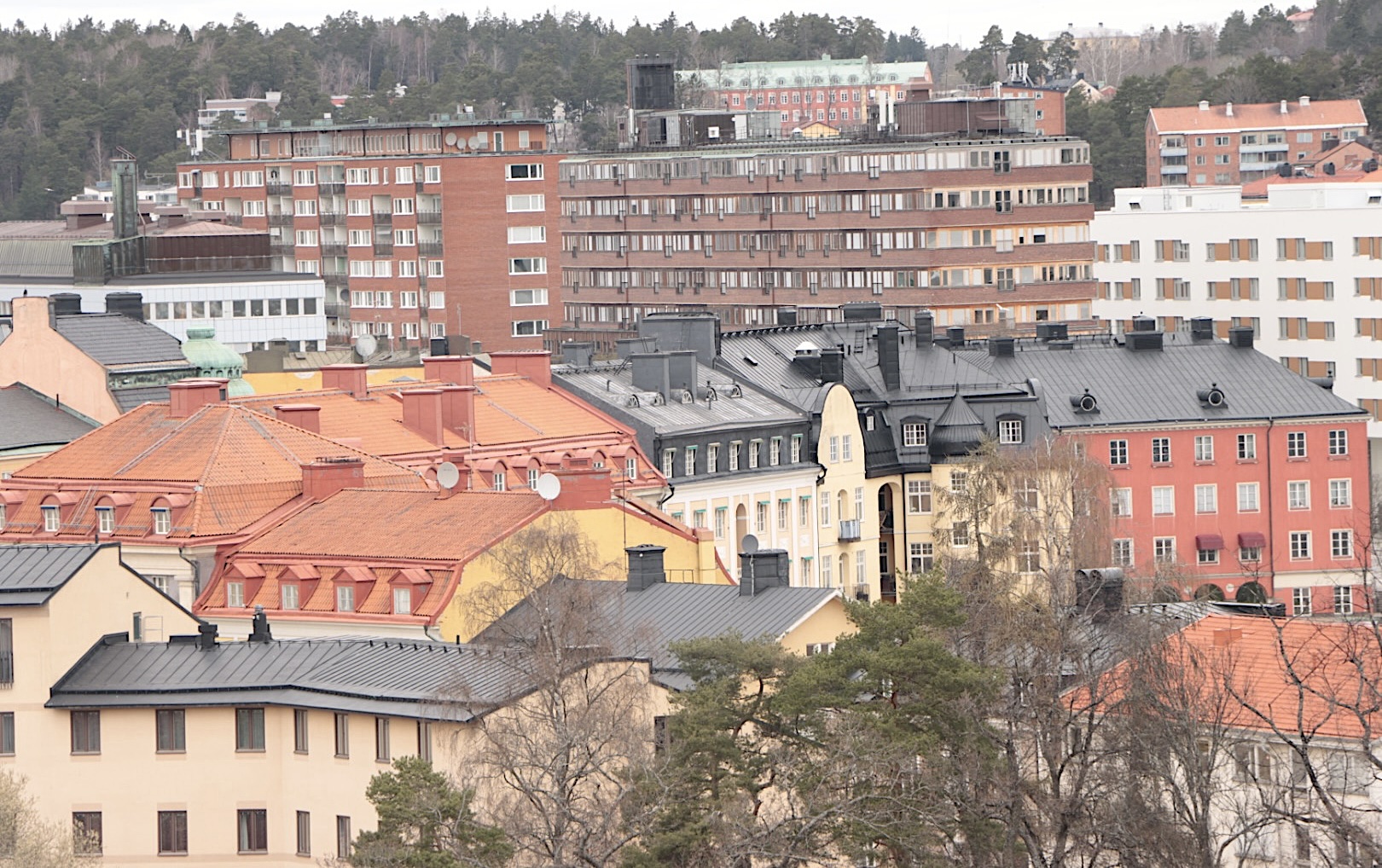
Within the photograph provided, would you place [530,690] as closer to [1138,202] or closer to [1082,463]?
[1082,463]

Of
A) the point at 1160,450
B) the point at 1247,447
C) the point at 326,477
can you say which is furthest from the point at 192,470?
the point at 1247,447

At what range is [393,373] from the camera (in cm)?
12544

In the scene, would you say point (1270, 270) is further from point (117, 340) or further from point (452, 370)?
point (117, 340)

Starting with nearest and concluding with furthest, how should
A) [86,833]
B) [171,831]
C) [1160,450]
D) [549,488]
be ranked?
[86,833] → [171,831] → [549,488] → [1160,450]

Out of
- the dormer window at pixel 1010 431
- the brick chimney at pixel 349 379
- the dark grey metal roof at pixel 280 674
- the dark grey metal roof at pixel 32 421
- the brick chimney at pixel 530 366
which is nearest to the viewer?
the dark grey metal roof at pixel 280 674

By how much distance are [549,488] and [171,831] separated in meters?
17.7

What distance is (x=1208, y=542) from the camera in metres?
126

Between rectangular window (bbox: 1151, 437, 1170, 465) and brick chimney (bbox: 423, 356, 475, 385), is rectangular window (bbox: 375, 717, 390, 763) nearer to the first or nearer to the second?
brick chimney (bbox: 423, 356, 475, 385)

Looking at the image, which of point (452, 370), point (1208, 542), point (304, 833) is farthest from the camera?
point (1208, 542)

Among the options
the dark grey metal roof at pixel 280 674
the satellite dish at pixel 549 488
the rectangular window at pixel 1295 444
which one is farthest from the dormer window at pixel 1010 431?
the dark grey metal roof at pixel 280 674

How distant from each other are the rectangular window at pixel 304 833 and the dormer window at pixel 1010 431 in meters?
51.9

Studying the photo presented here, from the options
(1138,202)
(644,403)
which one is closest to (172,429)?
(644,403)

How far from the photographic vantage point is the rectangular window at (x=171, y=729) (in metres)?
74.9

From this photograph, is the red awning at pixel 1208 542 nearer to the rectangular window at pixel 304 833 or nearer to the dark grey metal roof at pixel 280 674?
the dark grey metal roof at pixel 280 674
